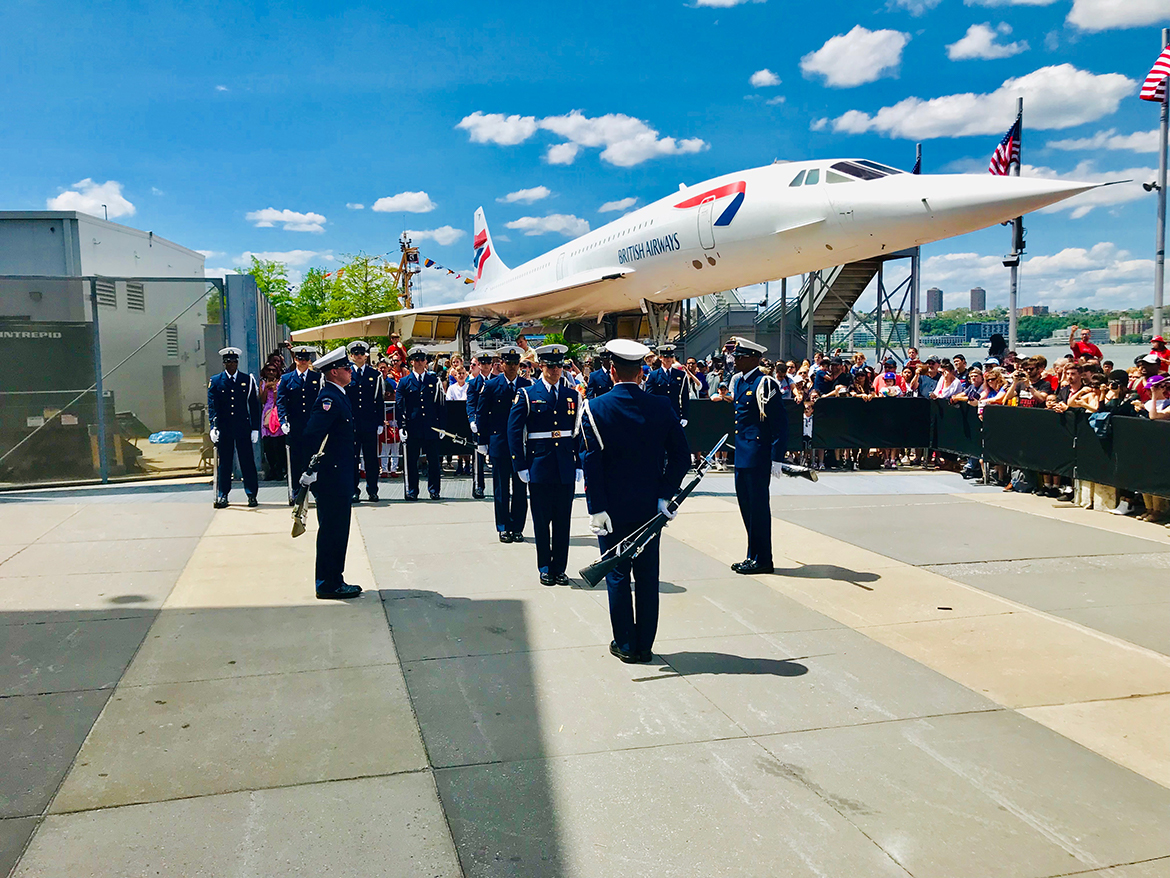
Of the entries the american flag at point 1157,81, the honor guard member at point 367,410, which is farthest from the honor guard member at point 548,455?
the american flag at point 1157,81

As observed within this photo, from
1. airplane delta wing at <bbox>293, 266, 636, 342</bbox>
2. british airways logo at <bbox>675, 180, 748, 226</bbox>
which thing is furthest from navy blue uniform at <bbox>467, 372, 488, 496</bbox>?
airplane delta wing at <bbox>293, 266, 636, 342</bbox>

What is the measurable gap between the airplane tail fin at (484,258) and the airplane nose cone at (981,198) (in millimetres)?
26836

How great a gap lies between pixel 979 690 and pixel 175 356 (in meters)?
11.3

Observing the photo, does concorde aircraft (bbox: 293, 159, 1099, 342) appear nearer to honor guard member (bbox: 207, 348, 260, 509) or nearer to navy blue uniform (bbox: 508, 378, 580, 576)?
navy blue uniform (bbox: 508, 378, 580, 576)

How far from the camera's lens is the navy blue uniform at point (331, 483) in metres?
6.04

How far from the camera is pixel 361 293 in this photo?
6656 cm

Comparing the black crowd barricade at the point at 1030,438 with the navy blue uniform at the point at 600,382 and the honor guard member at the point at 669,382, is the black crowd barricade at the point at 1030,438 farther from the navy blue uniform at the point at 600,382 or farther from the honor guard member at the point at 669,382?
the navy blue uniform at the point at 600,382

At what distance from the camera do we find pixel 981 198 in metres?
12.0

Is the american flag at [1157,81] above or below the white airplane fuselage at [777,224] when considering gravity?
above

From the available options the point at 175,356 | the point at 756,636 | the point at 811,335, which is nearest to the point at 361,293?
the point at 811,335

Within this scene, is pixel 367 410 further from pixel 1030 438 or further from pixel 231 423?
pixel 1030 438

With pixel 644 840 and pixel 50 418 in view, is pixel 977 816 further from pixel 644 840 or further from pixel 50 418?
pixel 50 418

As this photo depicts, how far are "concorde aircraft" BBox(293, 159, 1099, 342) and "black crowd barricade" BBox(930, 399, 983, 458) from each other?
8.79ft

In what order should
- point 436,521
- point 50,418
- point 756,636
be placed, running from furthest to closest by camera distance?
point 50,418, point 436,521, point 756,636
